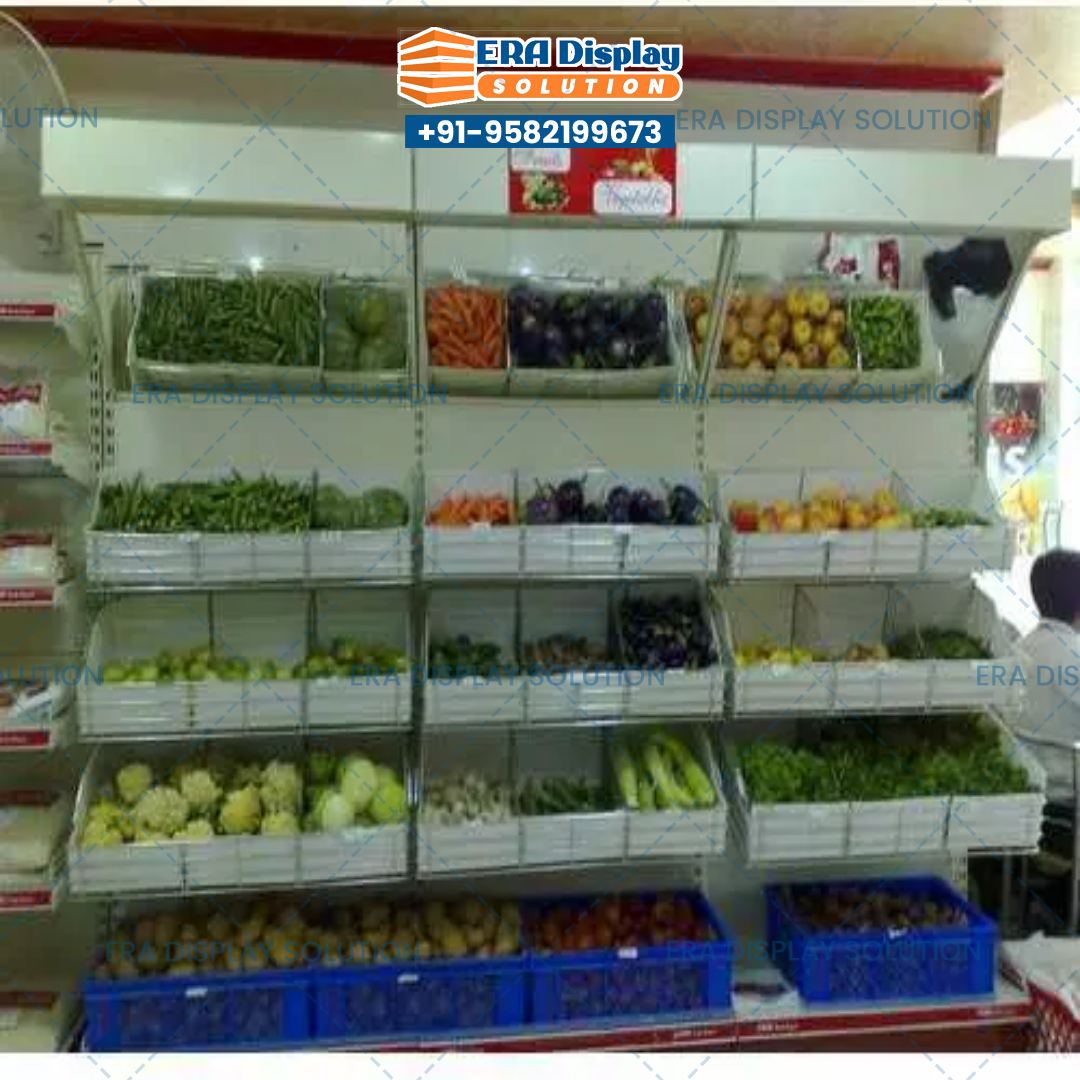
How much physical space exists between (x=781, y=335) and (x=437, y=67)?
1162 mm

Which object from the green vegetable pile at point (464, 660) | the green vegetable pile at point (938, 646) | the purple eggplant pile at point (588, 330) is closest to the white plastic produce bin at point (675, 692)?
the green vegetable pile at point (464, 660)

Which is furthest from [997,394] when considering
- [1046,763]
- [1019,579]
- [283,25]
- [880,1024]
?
[283,25]

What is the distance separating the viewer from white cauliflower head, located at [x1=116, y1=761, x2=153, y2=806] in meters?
2.56

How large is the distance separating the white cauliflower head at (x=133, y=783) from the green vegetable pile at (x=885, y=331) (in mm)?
2106

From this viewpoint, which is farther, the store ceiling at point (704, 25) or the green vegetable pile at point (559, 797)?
the store ceiling at point (704, 25)

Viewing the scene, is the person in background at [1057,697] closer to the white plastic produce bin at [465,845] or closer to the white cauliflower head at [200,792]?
the white plastic produce bin at [465,845]

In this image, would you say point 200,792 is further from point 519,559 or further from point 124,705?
point 519,559

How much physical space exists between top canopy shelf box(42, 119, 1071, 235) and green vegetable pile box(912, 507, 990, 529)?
71 cm

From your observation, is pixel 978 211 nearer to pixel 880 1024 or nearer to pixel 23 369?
pixel 880 1024

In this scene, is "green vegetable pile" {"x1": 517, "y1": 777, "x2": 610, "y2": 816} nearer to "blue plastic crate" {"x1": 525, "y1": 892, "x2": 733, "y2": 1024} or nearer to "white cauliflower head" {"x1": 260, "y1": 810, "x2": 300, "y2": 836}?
"blue plastic crate" {"x1": 525, "y1": 892, "x2": 733, "y2": 1024}

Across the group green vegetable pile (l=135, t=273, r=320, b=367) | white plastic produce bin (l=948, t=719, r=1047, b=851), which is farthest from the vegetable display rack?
green vegetable pile (l=135, t=273, r=320, b=367)

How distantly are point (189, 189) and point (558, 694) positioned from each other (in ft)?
4.59

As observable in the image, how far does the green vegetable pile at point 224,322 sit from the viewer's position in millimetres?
2508

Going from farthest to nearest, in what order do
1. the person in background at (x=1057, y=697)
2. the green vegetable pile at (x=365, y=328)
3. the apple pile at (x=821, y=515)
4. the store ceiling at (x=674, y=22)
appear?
the person in background at (x=1057, y=697), the store ceiling at (x=674, y=22), the apple pile at (x=821, y=515), the green vegetable pile at (x=365, y=328)
